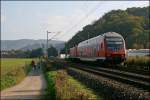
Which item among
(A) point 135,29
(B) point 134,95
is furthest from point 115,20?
(B) point 134,95

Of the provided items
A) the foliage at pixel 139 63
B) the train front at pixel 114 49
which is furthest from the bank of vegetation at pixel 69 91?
the train front at pixel 114 49

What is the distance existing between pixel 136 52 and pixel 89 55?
1553cm

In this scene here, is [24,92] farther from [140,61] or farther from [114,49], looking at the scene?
[140,61]

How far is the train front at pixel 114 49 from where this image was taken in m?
40.4

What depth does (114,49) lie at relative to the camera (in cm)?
4100

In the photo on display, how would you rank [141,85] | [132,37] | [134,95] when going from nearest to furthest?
[134,95] < [141,85] < [132,37]

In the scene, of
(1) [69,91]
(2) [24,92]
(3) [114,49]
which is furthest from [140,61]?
(1) [69,91]

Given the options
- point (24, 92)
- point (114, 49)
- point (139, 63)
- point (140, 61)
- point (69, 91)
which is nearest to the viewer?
point (69, 91)

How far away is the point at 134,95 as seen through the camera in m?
13.2

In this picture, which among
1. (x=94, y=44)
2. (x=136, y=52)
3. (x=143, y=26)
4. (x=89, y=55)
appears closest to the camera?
(x=94, y=44)

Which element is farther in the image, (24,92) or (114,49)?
(114,49)

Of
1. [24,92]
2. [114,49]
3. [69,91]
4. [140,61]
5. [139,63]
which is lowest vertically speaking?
[24,92]


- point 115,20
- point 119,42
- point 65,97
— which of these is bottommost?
point 65,97

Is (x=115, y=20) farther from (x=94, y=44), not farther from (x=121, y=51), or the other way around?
(x=121, y=51)
